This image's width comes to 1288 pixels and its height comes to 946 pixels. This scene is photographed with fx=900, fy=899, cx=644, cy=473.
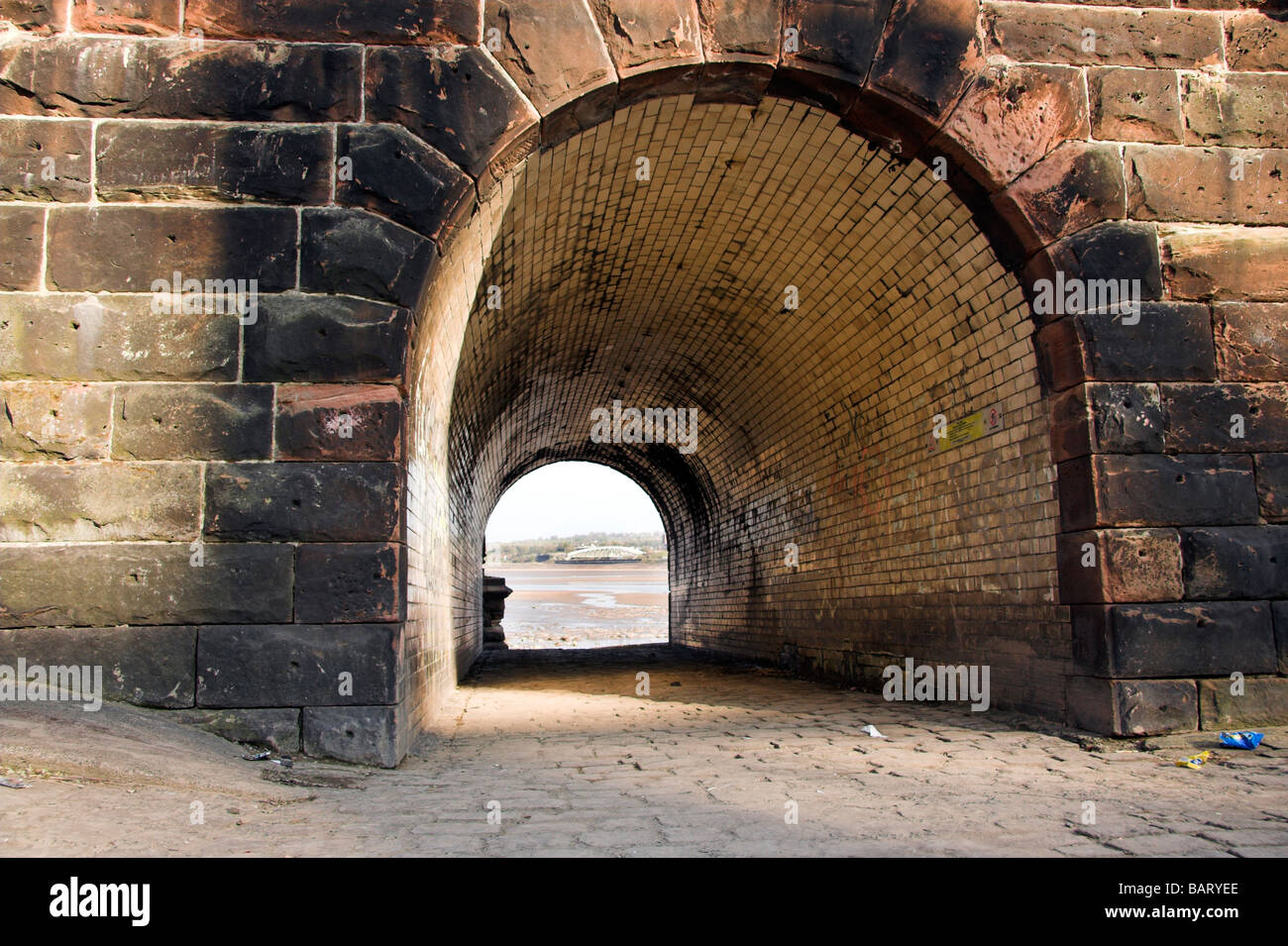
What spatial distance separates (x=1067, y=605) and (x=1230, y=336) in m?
2.09

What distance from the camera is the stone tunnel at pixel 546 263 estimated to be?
493 centimetres

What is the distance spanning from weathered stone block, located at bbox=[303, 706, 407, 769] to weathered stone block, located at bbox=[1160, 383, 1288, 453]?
5178mm

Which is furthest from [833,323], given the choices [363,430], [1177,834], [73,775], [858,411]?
[73,775]

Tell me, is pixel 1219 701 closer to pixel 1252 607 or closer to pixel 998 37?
pixel 1252 607

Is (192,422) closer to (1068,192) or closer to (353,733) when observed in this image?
(353,733)

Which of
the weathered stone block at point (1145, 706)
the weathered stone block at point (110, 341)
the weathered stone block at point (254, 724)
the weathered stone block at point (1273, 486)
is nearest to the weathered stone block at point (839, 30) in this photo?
the weathered stone block at point (1273, 486)

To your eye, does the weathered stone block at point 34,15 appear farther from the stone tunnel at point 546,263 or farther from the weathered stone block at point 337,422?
the weathered stone block at point 337,422

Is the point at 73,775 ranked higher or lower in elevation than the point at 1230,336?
lower

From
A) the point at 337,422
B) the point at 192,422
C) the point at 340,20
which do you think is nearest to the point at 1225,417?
the point at 337,422

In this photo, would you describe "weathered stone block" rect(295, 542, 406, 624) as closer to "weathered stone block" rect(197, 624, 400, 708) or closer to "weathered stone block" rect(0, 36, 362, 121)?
"weathered stone block" rect(197, 624, 400, 708)

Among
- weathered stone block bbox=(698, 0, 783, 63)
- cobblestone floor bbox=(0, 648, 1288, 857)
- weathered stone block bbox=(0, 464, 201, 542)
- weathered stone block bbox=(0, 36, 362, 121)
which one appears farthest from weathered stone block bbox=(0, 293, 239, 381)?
weathered stone block bbox=(698, 0, 783, 63)

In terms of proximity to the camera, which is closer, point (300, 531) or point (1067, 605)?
point (300, 531)

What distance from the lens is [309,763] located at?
4738 mm

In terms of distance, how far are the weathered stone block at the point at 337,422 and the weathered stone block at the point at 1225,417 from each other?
4.95 meters
